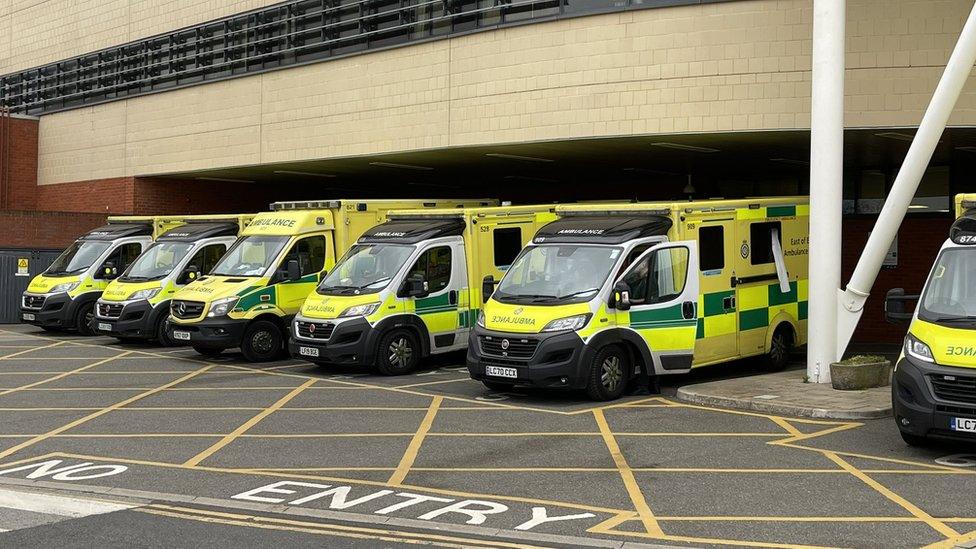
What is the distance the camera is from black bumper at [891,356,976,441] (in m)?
10.0

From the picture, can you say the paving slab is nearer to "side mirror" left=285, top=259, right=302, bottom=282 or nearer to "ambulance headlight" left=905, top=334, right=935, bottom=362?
"ambulance headlight" left=905, top=334, right=935, bottom=362

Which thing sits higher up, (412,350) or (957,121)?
(957,121)

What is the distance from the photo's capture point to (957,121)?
1628 cm

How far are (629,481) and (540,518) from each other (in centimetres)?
155

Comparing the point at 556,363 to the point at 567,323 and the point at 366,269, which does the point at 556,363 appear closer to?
the point at 567,323

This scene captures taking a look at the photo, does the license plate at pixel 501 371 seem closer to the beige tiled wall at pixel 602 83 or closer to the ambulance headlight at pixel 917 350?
the ambulance headlight at pixel 917 350

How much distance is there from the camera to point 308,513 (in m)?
8.25

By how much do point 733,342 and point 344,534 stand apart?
9.01 m

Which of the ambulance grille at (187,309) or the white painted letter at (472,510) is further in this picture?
the ambulance grille at (187,309)

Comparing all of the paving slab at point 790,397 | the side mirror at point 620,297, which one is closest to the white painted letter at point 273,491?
the side mirror at point 620,297

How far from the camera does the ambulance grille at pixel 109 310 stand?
829 inches

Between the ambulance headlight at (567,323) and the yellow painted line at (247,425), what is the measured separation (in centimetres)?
338

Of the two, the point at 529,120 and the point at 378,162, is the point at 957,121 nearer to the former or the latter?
the point at 529,120

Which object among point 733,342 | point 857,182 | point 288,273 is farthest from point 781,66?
point 288,273
